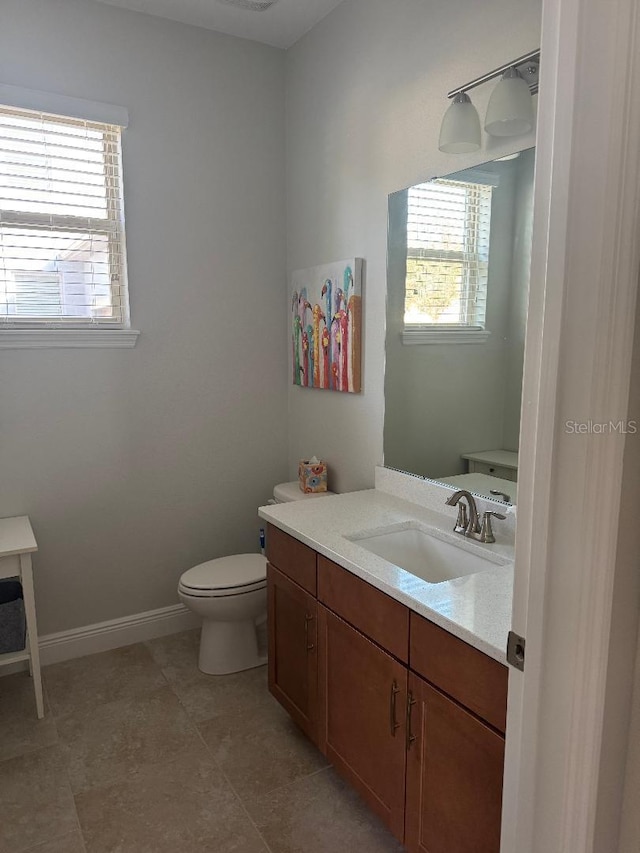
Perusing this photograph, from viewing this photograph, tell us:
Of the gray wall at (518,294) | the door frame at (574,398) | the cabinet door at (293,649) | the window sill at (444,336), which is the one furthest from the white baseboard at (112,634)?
the door frame at (574,398)

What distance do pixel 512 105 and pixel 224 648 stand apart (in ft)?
7.70

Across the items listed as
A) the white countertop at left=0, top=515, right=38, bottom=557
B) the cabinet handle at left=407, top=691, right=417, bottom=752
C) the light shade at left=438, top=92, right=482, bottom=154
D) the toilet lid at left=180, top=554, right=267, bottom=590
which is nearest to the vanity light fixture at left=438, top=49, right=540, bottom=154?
the light shade at left=438, top=92, right=482, bottom=154

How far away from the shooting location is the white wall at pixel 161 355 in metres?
2.64

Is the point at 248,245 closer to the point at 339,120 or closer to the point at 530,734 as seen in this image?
the point at 339,120

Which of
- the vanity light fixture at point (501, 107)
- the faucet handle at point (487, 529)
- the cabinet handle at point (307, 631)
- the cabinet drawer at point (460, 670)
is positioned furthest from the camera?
the cabinet handle at point (307, 631)

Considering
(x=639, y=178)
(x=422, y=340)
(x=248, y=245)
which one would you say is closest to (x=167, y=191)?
(x=248, y=245)

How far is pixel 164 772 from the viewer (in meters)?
2.12

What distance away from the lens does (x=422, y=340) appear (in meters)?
2.37

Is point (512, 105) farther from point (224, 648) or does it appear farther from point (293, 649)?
point (224, 648)

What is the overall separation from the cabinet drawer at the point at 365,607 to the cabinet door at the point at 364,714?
0.03 metres

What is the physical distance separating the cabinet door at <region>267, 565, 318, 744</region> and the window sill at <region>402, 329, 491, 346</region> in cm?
102

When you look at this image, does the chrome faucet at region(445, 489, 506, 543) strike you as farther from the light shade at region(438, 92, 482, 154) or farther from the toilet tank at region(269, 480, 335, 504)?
the light shade at region(438, 92, 482, 154)

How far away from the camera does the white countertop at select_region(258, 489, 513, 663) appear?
140 centimetres

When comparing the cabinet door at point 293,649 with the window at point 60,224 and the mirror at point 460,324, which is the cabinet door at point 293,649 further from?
the window at point 60,224
